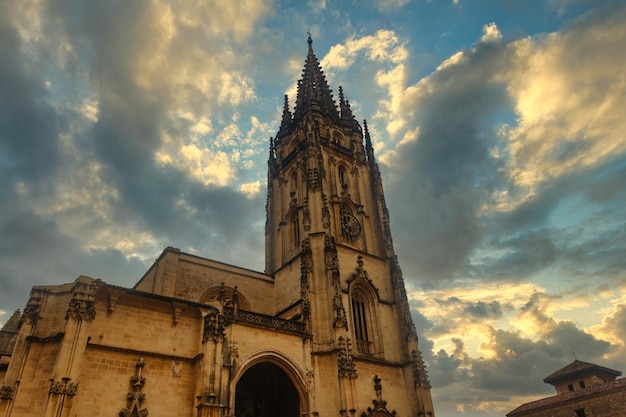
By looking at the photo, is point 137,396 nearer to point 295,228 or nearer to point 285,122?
point 295,228

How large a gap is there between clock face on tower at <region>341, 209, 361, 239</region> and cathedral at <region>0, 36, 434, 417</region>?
0.37 feet

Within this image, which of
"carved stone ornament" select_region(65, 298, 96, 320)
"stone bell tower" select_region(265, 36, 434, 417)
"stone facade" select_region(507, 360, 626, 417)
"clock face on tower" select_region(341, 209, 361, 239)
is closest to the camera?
"carved stone ornament" select_region(65, 298, 96, 320)

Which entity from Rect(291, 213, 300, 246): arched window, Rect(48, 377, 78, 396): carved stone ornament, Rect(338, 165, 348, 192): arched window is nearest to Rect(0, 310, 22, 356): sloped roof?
Rect(48, 377, 78, 396): carved stone ornament

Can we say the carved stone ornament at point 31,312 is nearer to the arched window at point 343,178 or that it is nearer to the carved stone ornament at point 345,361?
the carved stone ornament at point 345,361

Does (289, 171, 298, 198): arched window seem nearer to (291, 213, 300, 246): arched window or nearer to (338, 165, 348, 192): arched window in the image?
(291, 213, 300, 246): arched window

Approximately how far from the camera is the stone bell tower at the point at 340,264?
2195cm

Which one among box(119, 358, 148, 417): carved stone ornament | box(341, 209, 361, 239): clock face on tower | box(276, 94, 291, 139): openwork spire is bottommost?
box(119, 358, 148, 417): carved stone ornament

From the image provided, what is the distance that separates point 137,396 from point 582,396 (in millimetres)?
27260

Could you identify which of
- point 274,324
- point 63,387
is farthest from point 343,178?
point 63,387

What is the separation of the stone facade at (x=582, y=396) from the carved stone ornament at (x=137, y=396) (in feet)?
86.8

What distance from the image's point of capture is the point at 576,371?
110 ft

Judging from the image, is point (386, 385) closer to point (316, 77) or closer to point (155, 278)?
point (155, 278)

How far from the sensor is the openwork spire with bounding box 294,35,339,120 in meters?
33.7

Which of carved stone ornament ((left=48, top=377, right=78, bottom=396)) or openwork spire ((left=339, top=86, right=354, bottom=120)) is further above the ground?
openwork spire ((left=339, top=86, right=354, bottom=120))
